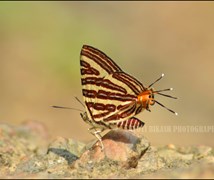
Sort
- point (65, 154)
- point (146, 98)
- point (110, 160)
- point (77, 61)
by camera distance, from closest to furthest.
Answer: point (110, 160) → point (146, 98) → point (65, 154) → point (77, 61)

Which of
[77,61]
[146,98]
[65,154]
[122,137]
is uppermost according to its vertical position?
[77,61]

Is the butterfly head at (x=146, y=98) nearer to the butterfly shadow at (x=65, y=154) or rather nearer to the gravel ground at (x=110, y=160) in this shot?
the gravel ground at (x=110, y=160)

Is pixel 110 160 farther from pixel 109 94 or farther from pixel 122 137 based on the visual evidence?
pixel 109 94

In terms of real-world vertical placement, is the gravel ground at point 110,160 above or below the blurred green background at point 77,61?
below

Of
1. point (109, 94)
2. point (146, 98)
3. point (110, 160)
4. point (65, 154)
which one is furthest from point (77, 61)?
point (110, 160)

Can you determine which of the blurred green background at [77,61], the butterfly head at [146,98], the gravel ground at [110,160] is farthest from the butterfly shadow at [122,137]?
the blurred green background at [77,61]

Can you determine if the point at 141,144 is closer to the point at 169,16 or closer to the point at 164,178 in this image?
the point at 164,178
